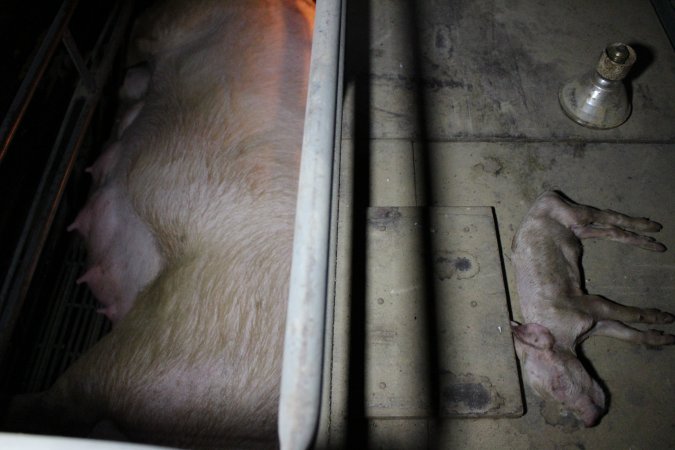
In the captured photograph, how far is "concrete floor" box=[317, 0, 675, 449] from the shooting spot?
1.49 m

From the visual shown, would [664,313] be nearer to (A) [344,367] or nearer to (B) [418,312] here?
(B) [418,312]

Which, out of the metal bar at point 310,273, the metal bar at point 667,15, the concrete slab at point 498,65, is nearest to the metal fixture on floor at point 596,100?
the concrete slab at point 498,65

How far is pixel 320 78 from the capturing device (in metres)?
0.71

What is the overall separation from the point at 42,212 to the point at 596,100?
2925 mm

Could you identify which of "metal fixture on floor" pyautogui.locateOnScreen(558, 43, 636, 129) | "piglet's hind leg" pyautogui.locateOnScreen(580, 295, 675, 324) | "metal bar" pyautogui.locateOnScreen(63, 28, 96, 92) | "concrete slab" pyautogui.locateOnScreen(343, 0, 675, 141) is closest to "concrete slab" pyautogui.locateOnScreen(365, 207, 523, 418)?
"piglet's hind leg" pyautogui.locateOnScreen(580, 295, 675, 324)

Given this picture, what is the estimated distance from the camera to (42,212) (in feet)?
6.42

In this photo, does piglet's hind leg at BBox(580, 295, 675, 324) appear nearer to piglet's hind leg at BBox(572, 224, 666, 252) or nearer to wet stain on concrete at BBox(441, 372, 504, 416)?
piglet's hind leg at BBox(572, 224, 666, 252)

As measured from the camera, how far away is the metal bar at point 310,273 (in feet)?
1.65

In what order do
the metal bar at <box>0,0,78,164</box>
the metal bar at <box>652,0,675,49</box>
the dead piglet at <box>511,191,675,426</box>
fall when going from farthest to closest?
the metal bar at <box>652,0,675,49</box>
the metal bar at <box>0,0,78,164</box>
the dead piglet at <box>511,191,675,426</box>

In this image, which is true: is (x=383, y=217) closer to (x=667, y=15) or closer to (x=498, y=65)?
(x=498, y=65)

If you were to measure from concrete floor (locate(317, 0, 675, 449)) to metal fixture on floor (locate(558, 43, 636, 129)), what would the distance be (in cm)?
→ 5

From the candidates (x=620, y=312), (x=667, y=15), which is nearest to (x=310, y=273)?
(x=620, y=312)

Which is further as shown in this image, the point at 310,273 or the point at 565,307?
the point at 565,307

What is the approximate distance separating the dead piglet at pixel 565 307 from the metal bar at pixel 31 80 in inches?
86.9
